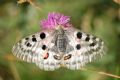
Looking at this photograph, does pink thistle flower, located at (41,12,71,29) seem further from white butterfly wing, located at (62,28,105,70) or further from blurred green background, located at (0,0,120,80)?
blurred green background, located at (0,0,120,80)

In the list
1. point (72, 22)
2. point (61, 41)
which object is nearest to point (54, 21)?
point (61, 41)

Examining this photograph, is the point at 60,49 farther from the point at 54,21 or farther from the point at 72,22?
the point at 72,22

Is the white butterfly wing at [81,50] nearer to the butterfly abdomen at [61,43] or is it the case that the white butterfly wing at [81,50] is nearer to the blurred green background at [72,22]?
the butterfly abdomen at [61,43]

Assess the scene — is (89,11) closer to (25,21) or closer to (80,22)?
(80,22)

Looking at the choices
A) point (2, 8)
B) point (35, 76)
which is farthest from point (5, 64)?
point (2, 8)

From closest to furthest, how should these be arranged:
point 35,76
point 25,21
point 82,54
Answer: point 82,54 < point 35,76 < point 25,21

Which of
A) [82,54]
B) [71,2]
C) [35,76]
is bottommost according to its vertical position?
[35,76]

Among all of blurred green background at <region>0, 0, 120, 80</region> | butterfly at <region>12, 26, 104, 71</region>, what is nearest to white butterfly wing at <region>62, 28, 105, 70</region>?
butterfly at <region>12, 26, 104, 71</region>

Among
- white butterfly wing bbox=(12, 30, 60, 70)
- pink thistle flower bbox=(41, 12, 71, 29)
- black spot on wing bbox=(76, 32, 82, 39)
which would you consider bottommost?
white butterfly wing bbox=(12, 30, 60, 70)

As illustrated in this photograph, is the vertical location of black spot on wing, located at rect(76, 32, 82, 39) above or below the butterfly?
above
